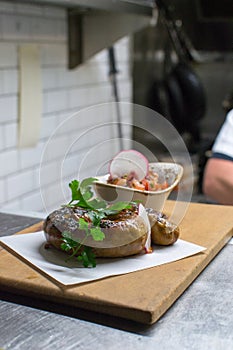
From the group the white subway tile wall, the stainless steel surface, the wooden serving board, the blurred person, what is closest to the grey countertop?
the wooden serving board

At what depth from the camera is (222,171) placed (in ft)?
6.46

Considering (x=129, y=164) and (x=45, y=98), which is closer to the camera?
(x=129, y=164)

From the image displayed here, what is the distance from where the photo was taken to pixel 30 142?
6.31 feet

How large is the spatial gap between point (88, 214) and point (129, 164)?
0.75 ft

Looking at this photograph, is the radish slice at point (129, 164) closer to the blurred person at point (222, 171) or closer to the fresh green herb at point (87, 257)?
the fresh green herb at point (87, 257)

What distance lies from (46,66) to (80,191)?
1106 millimetres

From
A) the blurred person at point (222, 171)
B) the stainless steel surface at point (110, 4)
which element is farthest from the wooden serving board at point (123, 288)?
the blurred person at point (222, 171)

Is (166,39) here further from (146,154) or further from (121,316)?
(121,316)

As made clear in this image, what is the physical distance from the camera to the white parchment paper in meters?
0.88

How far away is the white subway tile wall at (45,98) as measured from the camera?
1.77 m

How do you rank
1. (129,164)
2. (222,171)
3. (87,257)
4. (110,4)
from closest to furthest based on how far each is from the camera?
1. (87,257)
2. (129,164)
3. (110,4)
4. (222,171)

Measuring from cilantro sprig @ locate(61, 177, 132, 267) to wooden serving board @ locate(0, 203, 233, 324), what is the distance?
6 cm

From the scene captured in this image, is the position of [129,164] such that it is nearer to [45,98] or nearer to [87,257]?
[87,257]

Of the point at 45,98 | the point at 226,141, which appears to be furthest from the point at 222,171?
the point at 45,98
